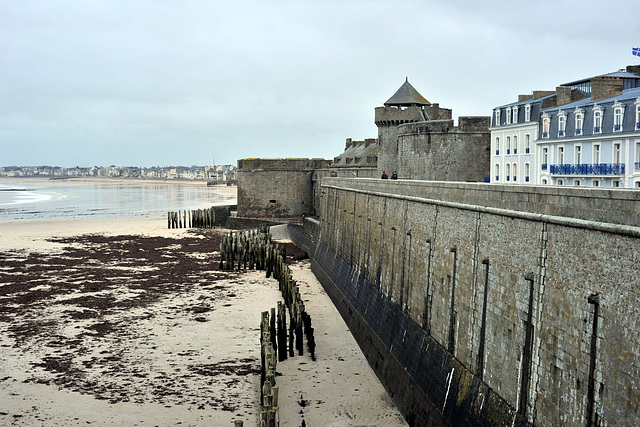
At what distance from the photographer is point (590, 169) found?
2217 centimetres

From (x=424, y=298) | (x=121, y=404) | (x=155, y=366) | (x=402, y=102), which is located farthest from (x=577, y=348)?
(x=402, y=102)

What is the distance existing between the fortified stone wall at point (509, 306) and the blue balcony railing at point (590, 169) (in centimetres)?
761

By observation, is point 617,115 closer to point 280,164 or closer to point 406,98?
point 406,98

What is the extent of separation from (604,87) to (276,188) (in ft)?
107

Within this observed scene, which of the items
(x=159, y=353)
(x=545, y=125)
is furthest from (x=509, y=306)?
(x=545, y=125)

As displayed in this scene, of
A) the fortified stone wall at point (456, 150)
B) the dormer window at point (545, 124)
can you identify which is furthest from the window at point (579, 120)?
the fortified stone wall at point (456, 150)

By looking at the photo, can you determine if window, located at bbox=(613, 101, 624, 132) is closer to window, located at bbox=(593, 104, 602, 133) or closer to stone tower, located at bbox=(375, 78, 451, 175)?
window, located at bbox=(593, 104, 602, 133)

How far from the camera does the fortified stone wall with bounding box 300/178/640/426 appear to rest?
7.75 m

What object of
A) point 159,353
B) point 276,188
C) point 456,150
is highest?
point 456,150

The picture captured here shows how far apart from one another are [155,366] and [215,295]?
9.29 meters

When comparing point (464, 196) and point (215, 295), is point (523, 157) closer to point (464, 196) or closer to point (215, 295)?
point (215, 295)

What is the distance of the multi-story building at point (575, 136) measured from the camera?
20.5 meters

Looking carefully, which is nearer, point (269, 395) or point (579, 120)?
point (269, 395)

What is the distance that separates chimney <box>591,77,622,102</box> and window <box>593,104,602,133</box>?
6.11 ft
